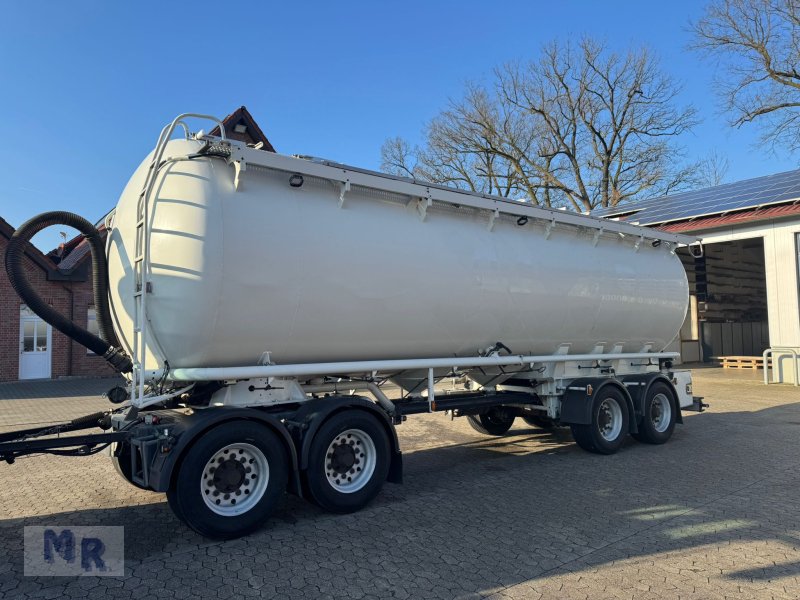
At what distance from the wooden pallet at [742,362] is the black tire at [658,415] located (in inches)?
546

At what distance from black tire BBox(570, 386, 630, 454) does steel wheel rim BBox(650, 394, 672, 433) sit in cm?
88

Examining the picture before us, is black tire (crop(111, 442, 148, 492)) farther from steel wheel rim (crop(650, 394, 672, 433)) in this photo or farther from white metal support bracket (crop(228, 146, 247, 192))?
steel wheel rim (crop(650, 394, 672, 433))

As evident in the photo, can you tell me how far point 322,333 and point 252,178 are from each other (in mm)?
1616

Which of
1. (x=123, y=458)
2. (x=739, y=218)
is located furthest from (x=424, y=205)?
(x=739, y=218)

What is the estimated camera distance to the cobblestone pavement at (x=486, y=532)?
4.04 meters

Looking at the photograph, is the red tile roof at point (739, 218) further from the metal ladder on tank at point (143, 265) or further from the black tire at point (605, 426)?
the metal ladder on tank at point (143, 265)

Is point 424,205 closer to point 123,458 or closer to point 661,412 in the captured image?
point 123,458

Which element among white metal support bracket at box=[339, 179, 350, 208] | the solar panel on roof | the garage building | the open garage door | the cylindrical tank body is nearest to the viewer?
the cylindrical tank body

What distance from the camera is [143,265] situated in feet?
16.8

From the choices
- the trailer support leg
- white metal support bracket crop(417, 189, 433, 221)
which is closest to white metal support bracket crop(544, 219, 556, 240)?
white metal support bracket crop(417, 189, 433, 221)

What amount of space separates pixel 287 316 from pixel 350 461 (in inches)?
62.1

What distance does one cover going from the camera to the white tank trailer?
16.3 feet

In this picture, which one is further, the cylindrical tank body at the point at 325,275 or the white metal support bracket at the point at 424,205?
the white metal support bracket at the point at 424,205

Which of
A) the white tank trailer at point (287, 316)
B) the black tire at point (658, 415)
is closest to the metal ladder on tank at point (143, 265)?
the white tank trailer at point (287, 316)
